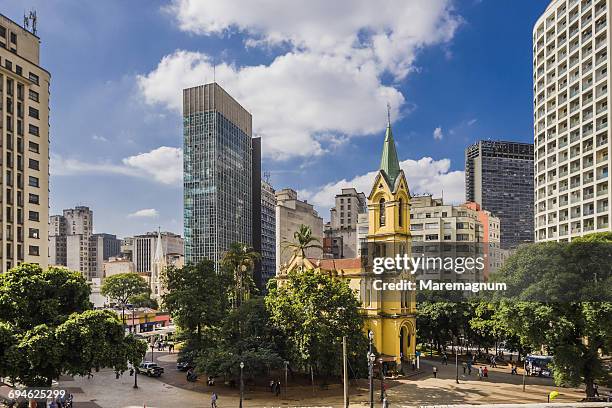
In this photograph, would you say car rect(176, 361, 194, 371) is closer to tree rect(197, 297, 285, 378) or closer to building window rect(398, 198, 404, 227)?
tree rect(197, 297, 285, 378)

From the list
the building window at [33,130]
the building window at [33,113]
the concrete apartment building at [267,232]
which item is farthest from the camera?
the concrete apartment building at [267,232]

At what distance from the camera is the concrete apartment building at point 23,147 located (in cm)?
5241

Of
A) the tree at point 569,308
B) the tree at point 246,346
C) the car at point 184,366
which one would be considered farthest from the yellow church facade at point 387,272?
the tree at point 569,308

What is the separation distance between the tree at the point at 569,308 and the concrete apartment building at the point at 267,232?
321ft

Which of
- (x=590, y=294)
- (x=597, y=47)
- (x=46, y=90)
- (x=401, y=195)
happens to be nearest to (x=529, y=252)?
(x=590, y=294)

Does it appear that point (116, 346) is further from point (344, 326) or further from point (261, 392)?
point (344, 326)

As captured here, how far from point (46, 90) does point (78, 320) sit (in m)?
35.5

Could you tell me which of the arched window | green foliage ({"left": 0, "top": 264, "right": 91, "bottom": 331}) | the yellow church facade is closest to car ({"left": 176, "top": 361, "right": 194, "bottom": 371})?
the yellow church facade

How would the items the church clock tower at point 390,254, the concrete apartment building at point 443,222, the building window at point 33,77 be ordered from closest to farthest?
the church clock tower at point 390,254, the building window at point 33,77, the concrete apartment building at point 443,222

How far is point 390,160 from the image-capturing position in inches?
2328

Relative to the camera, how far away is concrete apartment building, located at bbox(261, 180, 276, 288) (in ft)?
441

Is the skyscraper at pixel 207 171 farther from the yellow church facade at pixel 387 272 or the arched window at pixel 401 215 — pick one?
the arched window at pixel 401 215

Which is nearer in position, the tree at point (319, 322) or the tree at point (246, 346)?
the tree at point (246, 346)

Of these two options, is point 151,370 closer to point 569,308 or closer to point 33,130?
point 33,130
